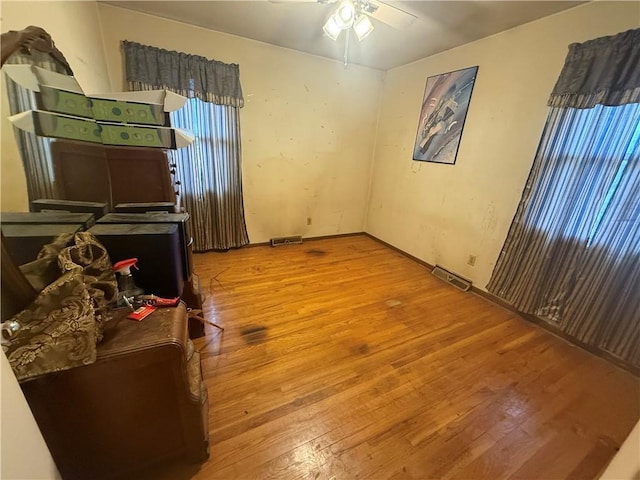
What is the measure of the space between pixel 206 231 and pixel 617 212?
358 cm

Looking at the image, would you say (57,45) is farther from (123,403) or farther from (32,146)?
(123,403)

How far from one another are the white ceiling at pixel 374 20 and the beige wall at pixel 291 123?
0.44 ft

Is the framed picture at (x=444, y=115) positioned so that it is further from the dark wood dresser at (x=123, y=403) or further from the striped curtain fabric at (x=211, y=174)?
the dark wood dresser at (x=123, y=403)

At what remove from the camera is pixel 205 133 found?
2.65 meters

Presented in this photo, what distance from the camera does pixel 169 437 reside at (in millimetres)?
941

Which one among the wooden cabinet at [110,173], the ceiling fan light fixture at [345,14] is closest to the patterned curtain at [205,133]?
the wooden cabinet at [110,173]

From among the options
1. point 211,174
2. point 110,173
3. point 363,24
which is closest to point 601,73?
point 363,24

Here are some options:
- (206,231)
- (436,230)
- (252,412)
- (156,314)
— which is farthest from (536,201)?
(206,231)

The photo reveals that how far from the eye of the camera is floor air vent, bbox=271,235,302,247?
3.41m

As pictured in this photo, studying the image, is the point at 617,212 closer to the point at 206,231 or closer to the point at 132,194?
the point at 132,194

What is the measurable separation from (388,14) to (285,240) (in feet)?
8.38

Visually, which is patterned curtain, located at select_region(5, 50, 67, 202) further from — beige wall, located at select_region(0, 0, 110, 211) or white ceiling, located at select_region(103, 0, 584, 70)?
white ceiling, located at select_region(103, 0, 584, 70)

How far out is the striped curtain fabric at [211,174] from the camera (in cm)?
260

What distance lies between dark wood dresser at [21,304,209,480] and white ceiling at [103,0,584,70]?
2.19 meters
